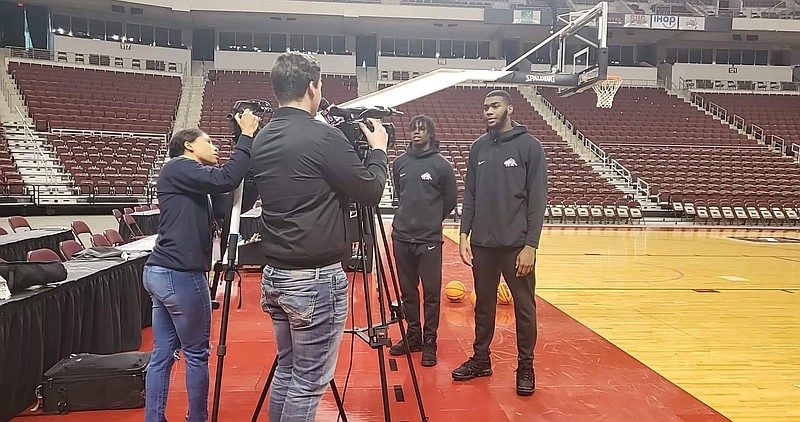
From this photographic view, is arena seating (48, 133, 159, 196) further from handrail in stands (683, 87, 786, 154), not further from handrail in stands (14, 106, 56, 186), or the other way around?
handrail in stands (683, 87, 786, 154)

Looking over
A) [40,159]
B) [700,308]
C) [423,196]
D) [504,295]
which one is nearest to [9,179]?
[40,159]

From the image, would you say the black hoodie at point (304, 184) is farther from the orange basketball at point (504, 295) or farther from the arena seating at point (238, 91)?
the arena seating at point (238, 91)

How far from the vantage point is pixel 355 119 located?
2.34 m

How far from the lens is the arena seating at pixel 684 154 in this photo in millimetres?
16203

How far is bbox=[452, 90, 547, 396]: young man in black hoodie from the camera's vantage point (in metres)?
3.44

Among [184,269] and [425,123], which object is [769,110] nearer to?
[425,123]

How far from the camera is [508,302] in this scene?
19.4 ft

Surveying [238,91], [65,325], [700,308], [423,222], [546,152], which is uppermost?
[238,91]

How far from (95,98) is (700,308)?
1850 centimetres

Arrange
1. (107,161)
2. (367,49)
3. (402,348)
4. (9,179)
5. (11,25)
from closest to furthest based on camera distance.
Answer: (402,348) → (9,179) → (107,161) → (11,25) → (367,49)

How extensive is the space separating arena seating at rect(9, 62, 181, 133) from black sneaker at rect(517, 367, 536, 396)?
54.4ft

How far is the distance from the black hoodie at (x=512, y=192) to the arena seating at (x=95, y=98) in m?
16.3

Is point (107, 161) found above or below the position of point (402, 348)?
above

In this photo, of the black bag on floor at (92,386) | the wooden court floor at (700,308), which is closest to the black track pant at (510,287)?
the wooden court floor at (700,308)
